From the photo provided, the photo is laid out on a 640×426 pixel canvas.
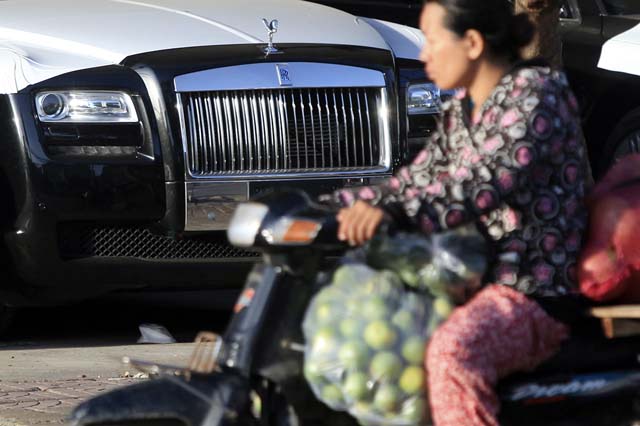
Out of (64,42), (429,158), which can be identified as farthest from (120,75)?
(429,158)

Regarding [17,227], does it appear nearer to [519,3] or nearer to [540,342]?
[519,3]

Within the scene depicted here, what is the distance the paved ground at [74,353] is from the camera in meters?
5.20

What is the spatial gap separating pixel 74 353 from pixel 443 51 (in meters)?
3.41

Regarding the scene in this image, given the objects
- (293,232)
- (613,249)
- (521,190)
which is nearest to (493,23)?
(521,190)

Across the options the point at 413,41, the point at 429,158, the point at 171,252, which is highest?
the point at 429,158

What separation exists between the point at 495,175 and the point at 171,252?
11.1 feet

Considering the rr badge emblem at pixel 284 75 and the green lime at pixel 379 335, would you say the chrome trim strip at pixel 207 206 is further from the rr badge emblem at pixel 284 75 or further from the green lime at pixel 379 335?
the green lime at pixel 379 335

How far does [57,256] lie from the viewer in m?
6.09

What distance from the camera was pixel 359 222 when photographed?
117 inches

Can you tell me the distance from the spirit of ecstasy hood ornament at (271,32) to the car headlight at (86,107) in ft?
2.26

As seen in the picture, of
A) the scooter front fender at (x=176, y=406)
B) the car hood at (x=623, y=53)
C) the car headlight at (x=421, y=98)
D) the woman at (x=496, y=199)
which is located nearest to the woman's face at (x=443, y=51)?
the woman at (x=496, y=199)

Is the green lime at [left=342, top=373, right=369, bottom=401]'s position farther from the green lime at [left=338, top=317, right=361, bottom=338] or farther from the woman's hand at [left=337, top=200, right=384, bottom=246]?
the woman's hand at [left=337, top=200, right=384, bottom=246]

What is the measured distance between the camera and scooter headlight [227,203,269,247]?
3.04 metres

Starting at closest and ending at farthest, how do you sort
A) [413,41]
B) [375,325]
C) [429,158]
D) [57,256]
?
[375,325], [429,158], [57,256], [413,41]
